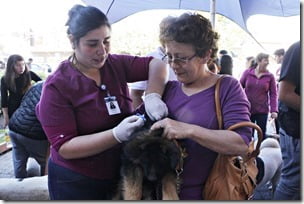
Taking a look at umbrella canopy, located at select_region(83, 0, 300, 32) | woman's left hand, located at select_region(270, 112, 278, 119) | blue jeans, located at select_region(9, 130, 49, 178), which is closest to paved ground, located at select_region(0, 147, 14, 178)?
blue jeans, located at select_region(9, 130, 49, 178)

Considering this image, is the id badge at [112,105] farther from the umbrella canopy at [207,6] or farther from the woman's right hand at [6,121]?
the woman's right hand at [6,121]

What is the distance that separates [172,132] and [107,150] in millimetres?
160

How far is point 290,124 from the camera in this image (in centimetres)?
77

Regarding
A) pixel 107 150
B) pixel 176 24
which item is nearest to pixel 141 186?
pixel 107 150

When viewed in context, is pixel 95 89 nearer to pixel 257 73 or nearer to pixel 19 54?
pixel 19 54

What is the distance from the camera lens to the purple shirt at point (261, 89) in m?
1.00

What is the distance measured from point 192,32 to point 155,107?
6.4 inches

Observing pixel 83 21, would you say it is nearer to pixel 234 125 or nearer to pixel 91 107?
pixel 91 107

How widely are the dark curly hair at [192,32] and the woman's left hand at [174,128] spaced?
0.15 m

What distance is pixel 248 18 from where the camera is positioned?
87cm

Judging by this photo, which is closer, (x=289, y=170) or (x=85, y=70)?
(x=85, y=70)

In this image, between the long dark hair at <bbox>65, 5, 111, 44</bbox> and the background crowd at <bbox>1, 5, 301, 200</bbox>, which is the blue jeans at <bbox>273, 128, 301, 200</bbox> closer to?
the background crowd at <bbox>1, 5, 301, 200</bbox>

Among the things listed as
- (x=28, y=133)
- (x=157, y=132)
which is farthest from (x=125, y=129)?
(x=28, y=133)

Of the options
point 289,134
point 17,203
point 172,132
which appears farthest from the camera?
point 289,134
